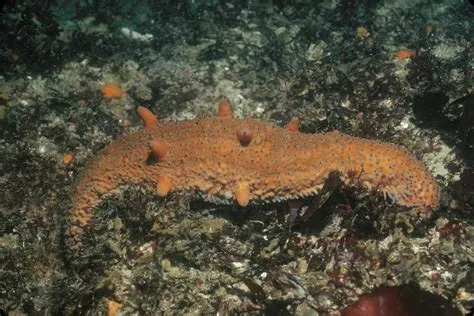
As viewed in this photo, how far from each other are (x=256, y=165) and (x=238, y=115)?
1.58 m

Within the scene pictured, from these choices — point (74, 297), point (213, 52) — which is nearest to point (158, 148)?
point (74, 297)

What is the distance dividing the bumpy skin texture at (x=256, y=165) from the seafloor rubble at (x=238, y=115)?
17cm

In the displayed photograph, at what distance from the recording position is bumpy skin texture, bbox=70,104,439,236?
150 inches

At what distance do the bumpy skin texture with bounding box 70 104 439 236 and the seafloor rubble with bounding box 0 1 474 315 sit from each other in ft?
0.55

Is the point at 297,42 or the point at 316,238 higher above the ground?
the point at 297,42

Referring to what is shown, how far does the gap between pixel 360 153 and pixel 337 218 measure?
26.0 inches

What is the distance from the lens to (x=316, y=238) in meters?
3.96

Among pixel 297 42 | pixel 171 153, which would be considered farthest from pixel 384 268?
pixel 297 42

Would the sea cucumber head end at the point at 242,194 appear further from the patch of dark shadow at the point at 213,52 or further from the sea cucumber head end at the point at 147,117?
the patch of dark shadow at the point at 213,52

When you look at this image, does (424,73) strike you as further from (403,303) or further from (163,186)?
(163,186)

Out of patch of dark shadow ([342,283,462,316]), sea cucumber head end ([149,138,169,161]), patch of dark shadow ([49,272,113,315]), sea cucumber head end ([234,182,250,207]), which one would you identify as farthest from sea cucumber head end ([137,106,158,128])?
patch of dark shadow ([342,283,462,316])

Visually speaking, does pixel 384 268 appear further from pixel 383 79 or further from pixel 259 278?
pixel 383 79

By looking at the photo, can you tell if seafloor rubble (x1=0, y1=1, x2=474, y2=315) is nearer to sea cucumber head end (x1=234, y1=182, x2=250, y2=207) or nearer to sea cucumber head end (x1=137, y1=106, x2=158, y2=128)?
sea cucumber head end (x1=234, y1=182, x2=250, y2=207)

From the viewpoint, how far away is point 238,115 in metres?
5.29
